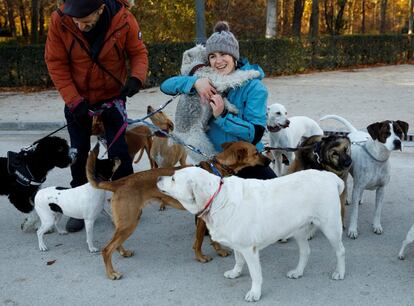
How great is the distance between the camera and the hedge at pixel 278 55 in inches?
612

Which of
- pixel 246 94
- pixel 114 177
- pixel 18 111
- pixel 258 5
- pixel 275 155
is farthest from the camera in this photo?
pixel 258 5

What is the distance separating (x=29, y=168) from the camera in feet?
16.0

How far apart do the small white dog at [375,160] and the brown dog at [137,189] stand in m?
1.12

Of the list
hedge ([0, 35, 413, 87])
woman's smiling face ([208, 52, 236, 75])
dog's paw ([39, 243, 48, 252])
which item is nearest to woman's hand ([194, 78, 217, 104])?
woman's smiling face ([208, 52, 236, 75])

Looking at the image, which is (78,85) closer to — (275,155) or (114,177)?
(114,177)

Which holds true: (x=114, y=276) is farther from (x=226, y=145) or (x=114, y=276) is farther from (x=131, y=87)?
(x=131, y=87)

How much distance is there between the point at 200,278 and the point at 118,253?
0.94m

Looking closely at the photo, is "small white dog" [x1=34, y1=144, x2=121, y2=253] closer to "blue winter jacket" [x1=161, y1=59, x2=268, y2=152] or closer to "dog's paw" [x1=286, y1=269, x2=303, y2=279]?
"blue winter jacket" [x1=161, y1=59, x2=268, y2=152]

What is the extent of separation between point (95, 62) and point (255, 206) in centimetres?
213

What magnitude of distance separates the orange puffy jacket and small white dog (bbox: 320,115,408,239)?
7.60 ft

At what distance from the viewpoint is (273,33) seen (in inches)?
793

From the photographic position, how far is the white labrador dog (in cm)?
339

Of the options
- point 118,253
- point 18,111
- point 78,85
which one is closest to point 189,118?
point 78,85

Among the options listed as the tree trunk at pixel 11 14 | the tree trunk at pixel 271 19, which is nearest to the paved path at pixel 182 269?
the tree trunk at pixel 271 19
